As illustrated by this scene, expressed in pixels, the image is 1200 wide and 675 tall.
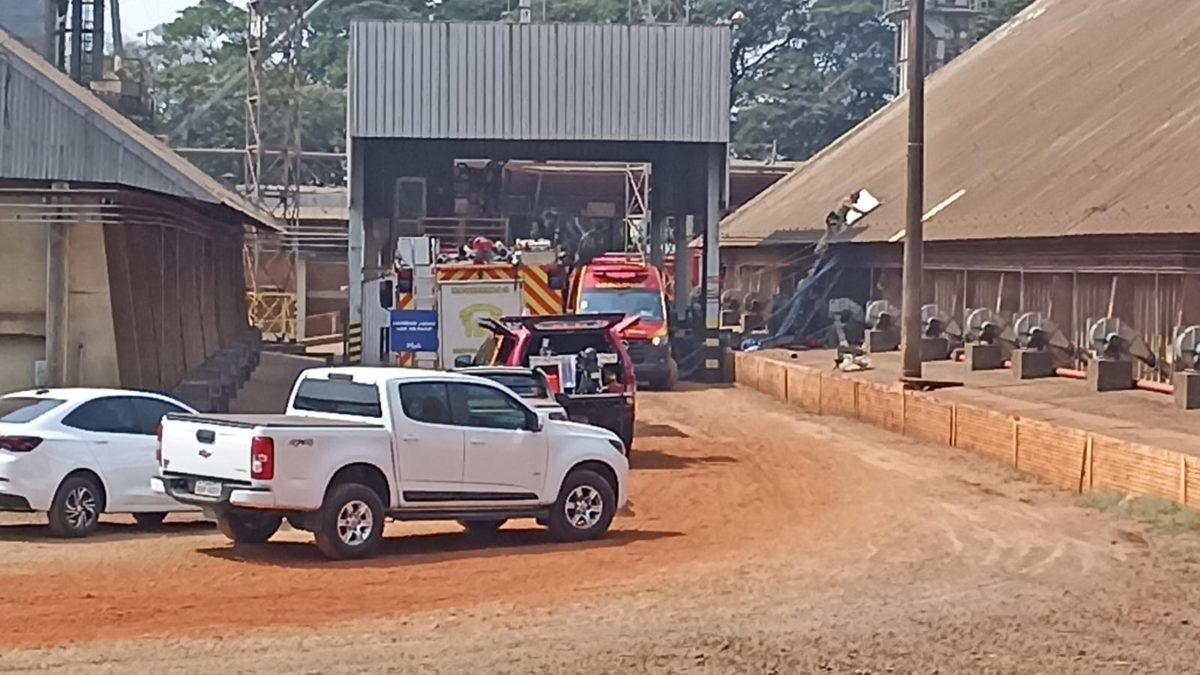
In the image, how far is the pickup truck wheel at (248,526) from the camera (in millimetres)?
17016

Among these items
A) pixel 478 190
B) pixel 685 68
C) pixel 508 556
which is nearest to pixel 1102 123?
pixel 685 68

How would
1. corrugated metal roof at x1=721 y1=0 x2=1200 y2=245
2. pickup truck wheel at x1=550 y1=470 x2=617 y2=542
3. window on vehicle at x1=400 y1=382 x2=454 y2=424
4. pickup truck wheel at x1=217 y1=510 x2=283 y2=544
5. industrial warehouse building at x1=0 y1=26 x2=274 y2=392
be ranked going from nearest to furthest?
pickup truck wheel at x1=217 y1=510 x2=283 y2=544, window on vehicle at x1=400 y1=382 x2=454 y2=424, pickup truck wheel at x1=550 y1=470 x2=617 y2=542, industrial warehouse building at x1=0 y1=26 x2=274 y2=392, corrugated metal roof at x1=721 y1=0 x2=1200 y2=245

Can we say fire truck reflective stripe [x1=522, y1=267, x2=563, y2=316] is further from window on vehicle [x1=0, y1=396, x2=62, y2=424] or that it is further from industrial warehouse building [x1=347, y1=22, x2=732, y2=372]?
window on vehicle [x1=0, y1=396, x2=62, y2=424]

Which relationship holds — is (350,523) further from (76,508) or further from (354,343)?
(354,343)

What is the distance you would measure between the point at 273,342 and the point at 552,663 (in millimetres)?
51578

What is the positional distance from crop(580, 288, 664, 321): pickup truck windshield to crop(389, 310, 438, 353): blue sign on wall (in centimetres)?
1083

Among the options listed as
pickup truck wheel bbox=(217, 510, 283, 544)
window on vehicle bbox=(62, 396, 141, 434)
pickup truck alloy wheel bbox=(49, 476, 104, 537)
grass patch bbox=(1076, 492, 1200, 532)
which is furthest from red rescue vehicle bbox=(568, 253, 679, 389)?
pickup truck wheel bbox=(217, 510, 283, 544)

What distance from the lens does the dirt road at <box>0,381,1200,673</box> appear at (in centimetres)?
1174

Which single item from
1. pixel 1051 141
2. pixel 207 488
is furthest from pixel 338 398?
pixel 1051 141

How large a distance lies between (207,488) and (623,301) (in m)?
26.1

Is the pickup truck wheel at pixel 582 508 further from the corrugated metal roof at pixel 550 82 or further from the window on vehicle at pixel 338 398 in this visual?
the corrugated metal roof at pixel 550 82

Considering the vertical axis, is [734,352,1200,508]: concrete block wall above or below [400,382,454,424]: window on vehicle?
below

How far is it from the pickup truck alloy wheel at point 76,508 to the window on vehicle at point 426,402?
3989mm

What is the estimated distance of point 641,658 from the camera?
38.0 ft
